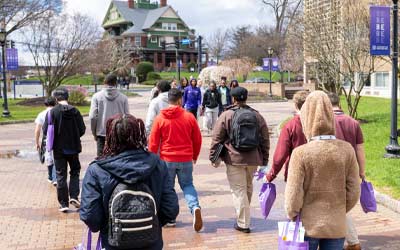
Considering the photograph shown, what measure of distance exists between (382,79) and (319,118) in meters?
37.9

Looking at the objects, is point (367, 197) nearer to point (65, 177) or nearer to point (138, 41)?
point (65, 177)

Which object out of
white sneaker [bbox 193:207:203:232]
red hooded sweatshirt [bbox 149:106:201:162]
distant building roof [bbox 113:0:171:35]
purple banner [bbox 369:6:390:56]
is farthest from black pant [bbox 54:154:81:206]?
distant building roof [bbox 113:0:171:35]

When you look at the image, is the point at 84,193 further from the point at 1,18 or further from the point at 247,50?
the point at 247,50

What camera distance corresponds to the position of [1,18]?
33.1 meters

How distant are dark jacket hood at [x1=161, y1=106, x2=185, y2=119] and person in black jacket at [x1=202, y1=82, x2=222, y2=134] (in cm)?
915

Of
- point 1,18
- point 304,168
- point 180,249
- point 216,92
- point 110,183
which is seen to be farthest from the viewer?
point 1,18

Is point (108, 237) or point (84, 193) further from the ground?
point (84, 193)

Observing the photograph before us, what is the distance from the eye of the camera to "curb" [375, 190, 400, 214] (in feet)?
24.4

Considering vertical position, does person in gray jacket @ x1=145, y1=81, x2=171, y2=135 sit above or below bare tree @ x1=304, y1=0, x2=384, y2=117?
below

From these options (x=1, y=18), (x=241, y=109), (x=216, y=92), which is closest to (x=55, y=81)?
(x=1, y=18)

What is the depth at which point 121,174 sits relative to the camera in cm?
316

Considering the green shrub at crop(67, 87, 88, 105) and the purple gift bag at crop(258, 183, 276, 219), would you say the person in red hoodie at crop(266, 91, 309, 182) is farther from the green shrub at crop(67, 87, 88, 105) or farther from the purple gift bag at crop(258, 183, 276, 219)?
the green shrub at crop(67, 87, 88, 105)

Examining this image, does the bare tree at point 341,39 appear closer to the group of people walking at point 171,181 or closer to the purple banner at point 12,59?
the group of people walking at point 171,181

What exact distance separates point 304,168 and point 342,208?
43cm
